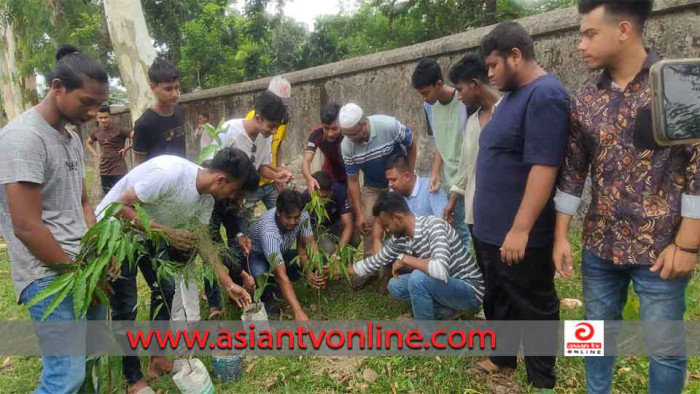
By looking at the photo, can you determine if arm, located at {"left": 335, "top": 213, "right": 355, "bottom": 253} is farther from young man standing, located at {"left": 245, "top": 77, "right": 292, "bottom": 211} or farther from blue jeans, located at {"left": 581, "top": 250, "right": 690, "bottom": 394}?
blue jeans, located at {"left": 581, "top": 250, "right": 690, "bottom": 394}

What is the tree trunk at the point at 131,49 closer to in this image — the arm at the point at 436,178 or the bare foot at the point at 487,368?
the arm at the point at 436,178

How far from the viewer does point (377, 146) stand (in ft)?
11.8

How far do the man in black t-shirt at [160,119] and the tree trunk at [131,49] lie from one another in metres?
2.62

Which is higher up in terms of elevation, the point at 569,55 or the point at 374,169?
the point at 569,55

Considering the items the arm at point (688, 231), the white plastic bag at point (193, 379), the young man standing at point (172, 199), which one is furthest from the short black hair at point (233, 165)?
the arm at point (688, 231)

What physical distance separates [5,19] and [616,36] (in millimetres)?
14395

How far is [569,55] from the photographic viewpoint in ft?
13.1

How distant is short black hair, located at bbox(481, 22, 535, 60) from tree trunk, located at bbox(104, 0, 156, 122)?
16.1 ft

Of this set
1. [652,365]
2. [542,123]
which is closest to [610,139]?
[542,123]

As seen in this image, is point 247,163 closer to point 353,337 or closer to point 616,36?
point 353,337

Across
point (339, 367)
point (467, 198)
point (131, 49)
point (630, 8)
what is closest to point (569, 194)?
point (630, 8)

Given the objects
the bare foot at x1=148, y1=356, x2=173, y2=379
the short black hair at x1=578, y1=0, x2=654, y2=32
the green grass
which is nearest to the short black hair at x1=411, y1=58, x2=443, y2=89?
the short black hair at x1=578, y1=0, x2=654, y2=32

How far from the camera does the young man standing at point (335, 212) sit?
369cm

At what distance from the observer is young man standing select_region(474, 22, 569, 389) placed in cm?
196
